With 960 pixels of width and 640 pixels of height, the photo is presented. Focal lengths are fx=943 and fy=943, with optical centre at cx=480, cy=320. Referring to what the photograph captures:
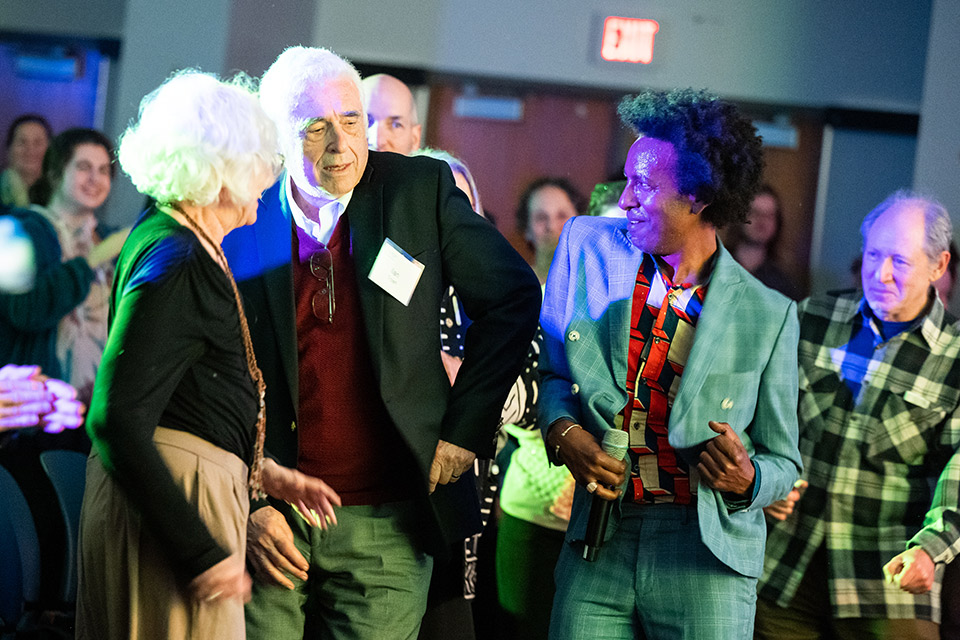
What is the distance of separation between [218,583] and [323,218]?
Result: 864mm

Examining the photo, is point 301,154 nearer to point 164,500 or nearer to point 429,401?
point 429,401

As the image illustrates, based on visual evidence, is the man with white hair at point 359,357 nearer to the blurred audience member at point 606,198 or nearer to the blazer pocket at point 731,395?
the blazer pocket at point 731,395

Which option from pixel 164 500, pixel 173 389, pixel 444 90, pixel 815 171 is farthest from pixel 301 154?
pixel 815 171

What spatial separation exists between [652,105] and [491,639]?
5.67ft

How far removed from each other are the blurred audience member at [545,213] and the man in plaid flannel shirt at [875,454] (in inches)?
59.9

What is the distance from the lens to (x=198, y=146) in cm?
160

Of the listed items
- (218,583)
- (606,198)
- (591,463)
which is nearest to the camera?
(218,583)

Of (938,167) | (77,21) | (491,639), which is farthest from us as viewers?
(77,21)

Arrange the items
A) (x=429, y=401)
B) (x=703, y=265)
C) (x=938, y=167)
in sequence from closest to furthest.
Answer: (x=429, y=401) → (x=703, y=265) → (x=938, y=167)

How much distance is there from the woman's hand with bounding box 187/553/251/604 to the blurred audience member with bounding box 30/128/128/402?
2471 millimetres

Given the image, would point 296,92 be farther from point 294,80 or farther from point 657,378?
point 657,378

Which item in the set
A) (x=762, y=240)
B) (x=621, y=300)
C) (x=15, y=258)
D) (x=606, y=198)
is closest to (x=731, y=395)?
(x=621, y=300)

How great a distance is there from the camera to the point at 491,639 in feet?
9.73

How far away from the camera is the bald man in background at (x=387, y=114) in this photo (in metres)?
3.14
